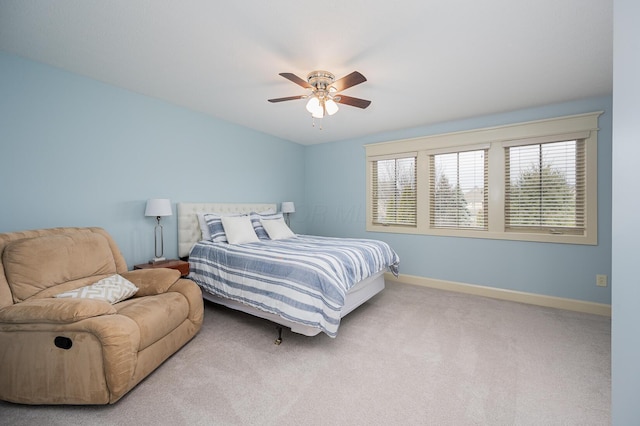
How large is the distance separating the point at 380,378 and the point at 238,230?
2.40 meters

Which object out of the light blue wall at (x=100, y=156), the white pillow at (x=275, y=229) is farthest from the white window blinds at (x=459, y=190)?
the light blue wall at (x=100, y=156)

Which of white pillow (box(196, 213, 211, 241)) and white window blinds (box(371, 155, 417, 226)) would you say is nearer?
white pillow (box(196, 213, 211, 241))

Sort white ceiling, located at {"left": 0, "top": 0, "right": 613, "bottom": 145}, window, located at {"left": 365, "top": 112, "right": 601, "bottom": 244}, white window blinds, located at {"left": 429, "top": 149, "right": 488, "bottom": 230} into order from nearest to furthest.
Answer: white ceiling, located at {"left": 0, "top": 0, "right": 613, "bottom": 145}, window, located at {"left": 365, "top": 112, "right": 601, "bottom": 244}, white window blinds, located at {"left": 429, "top": 149, "right": 488, "bottom": 230}

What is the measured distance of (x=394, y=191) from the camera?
14.8 ft

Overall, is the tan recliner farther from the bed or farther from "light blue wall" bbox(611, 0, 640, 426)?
"light blue wall" bbox(611, 0, 640, 426)

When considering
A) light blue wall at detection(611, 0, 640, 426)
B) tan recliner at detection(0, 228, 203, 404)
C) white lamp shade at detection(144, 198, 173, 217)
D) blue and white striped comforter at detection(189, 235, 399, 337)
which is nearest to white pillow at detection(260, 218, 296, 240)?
blue and white striped comforter at detection(189, 235, 399, 337)

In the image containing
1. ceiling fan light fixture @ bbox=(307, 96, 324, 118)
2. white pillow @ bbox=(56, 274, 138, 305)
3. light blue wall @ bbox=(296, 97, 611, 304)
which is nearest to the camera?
white pillow @ bbox=(56, 274, 138, 305)

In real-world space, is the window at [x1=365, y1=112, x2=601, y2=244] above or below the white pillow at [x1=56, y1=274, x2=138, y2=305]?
above

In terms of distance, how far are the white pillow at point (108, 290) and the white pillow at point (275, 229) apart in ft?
6.13

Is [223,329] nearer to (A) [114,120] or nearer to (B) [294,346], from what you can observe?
(B) [294,346]

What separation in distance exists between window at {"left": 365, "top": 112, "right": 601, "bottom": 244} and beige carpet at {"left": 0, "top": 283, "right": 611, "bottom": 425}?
1.21 meters

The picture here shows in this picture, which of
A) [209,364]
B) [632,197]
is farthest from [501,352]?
[209,364]

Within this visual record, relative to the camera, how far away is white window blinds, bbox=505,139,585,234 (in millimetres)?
3195

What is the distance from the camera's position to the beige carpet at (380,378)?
1553mm
